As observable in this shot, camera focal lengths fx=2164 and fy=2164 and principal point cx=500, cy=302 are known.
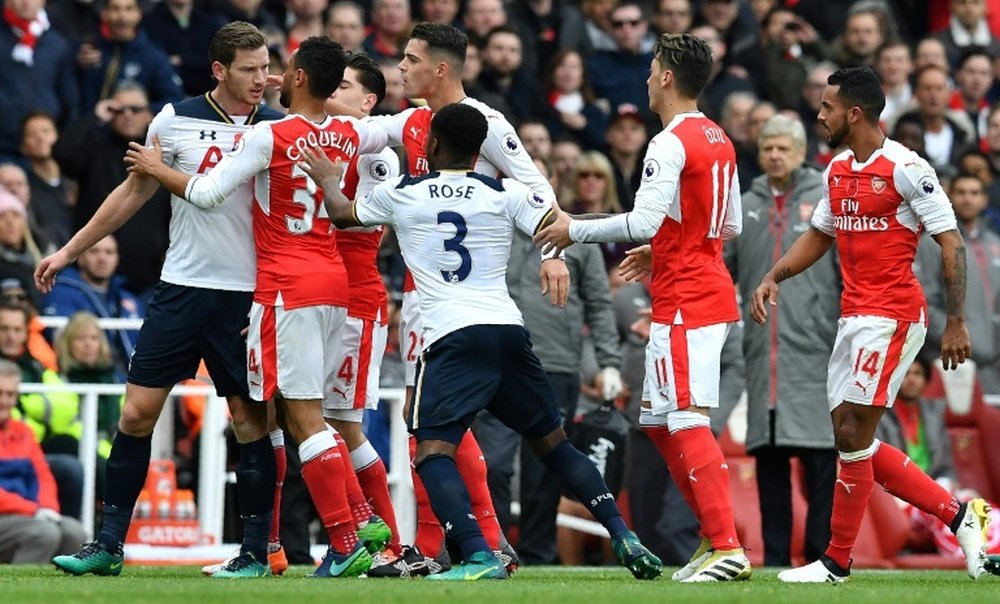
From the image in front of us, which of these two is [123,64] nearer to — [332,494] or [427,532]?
[427,532]

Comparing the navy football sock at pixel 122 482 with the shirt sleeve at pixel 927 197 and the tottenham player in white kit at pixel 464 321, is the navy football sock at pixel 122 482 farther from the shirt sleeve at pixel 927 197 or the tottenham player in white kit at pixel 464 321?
the shirt sleeve at pixel 927 197

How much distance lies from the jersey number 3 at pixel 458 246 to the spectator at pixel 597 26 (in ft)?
35.9

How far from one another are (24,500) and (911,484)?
20.3 ft

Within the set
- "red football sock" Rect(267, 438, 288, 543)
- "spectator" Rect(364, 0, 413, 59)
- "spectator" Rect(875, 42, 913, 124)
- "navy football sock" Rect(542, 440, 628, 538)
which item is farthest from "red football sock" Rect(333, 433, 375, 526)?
"spectator" Rect(875, 42, 913, 124)

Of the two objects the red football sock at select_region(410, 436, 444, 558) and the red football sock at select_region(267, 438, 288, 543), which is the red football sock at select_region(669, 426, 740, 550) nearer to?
the red football sock at select_region(410, 436, 444, 558)

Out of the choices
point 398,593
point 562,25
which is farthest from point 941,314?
point 398,593

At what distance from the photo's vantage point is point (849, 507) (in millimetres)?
11641

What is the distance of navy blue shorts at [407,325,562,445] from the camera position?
35.7 feet

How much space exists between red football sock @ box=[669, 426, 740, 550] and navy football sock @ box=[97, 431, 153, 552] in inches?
114

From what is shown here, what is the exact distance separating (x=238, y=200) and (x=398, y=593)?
2.80m

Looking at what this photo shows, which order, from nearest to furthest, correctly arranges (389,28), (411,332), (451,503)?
(451,503)
(411,332)
(389,28)

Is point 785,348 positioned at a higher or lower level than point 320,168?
lower

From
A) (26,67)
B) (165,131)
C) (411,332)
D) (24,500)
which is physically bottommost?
(24,500)

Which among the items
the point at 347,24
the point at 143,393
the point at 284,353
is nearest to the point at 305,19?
the point at 347,24
